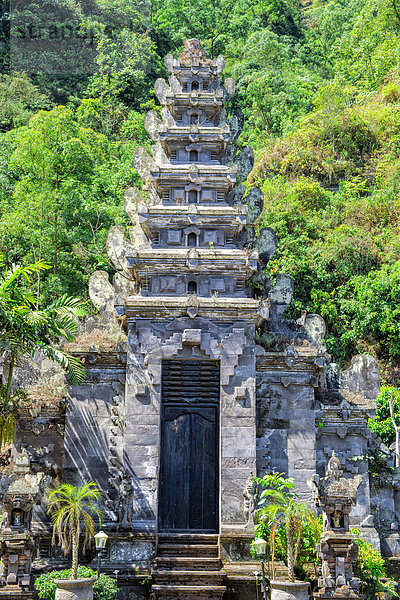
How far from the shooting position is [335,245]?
33.7m

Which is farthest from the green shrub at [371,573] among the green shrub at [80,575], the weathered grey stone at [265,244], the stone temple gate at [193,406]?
the weathered grey stone at [265,244]

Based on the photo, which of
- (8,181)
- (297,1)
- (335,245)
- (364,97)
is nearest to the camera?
(335,245)

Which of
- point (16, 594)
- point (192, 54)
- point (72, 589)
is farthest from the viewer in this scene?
point (192, 54)

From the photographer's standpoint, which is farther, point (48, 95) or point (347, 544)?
point (48, 95)

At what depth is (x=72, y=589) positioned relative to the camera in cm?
1470

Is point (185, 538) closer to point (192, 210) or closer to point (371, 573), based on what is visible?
point (371, 573)

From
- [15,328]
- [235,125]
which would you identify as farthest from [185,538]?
[235,125]

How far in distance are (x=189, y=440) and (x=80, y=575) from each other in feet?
16.5

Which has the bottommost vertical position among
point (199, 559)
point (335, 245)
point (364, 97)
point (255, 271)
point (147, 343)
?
point (199, 559)

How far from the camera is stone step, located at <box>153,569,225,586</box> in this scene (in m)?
17.5

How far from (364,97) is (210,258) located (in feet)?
82.7

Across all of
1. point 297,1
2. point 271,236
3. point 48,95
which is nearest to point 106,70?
point 48,95

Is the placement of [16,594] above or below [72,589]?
below

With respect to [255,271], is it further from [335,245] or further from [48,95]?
[48,95]
